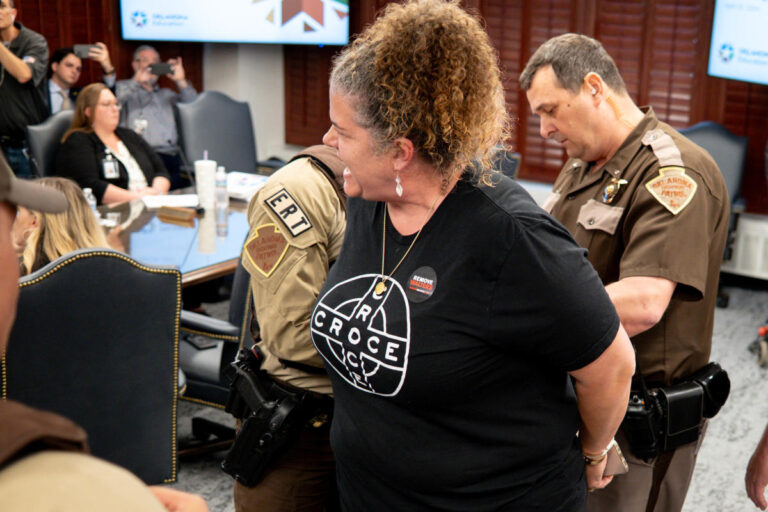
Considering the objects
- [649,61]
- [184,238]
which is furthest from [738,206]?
[184,238]

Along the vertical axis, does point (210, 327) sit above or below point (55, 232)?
below

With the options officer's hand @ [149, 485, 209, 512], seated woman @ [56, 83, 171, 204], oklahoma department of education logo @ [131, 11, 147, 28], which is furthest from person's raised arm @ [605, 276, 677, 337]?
oklahoma department of education logo @ [131, 11, 147, 28]

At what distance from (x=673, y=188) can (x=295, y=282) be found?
30.4 inches

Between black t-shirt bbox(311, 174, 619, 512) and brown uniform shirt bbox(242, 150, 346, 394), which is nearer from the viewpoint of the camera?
black t-shirt bbox(311, 174, 619, 512)

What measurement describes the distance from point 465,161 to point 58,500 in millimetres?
830

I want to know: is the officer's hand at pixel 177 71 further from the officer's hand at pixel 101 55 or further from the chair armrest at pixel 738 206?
the chair armrest at pixel 738 206

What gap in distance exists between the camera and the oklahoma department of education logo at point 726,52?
4426 millimetres

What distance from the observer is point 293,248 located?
1525 mm

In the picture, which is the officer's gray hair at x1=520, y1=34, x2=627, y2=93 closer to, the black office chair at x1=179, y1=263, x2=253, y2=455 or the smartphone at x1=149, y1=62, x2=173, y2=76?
the black office chair at x1=179, y1=263, x2=253, y2=455

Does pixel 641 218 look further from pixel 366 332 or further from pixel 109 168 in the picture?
pixel 109 168

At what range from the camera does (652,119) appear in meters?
1.76

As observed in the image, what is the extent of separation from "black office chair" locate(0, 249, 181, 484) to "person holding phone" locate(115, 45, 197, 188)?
125 inches

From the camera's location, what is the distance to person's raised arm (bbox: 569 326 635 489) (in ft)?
3.98

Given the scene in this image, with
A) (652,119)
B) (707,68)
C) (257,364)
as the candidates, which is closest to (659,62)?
(707,68)
